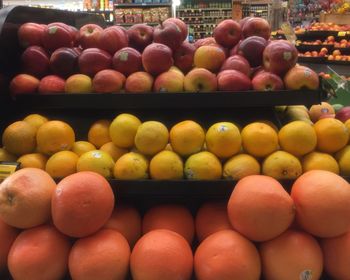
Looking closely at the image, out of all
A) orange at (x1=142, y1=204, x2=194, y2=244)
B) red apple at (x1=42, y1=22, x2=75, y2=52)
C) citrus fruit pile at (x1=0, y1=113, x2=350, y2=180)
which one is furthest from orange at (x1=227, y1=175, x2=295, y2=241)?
red apple at (x1=42, y1=22, x2=75, y2=52)

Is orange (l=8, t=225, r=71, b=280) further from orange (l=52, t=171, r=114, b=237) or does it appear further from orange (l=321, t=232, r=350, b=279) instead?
orange (l=321, t=232, r=350, b=279)

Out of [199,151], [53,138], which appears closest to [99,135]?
[53,138]

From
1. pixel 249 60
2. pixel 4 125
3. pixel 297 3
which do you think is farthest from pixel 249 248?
pixel 297 3

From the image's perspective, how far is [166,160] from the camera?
117 centimetres

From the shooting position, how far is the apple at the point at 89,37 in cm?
156

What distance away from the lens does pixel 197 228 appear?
1.24 metres

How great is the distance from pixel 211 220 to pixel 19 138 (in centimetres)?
77

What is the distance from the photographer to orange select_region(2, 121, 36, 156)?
127cm

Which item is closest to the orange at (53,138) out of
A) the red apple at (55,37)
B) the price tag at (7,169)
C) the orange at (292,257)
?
the price tag at (7,169)

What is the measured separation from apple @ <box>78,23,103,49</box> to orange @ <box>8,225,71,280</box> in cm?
87

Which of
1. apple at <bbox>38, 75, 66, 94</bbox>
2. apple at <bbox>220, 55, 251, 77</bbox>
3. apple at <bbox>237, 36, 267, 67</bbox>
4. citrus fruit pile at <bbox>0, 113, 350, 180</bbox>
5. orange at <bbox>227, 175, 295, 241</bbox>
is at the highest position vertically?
apple at <bbox>237, 36, 267, 67</bbox>

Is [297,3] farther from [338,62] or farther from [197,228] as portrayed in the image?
[197,228]

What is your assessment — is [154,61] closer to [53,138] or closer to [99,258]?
[53,138]

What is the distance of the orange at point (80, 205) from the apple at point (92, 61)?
57 centimetres
